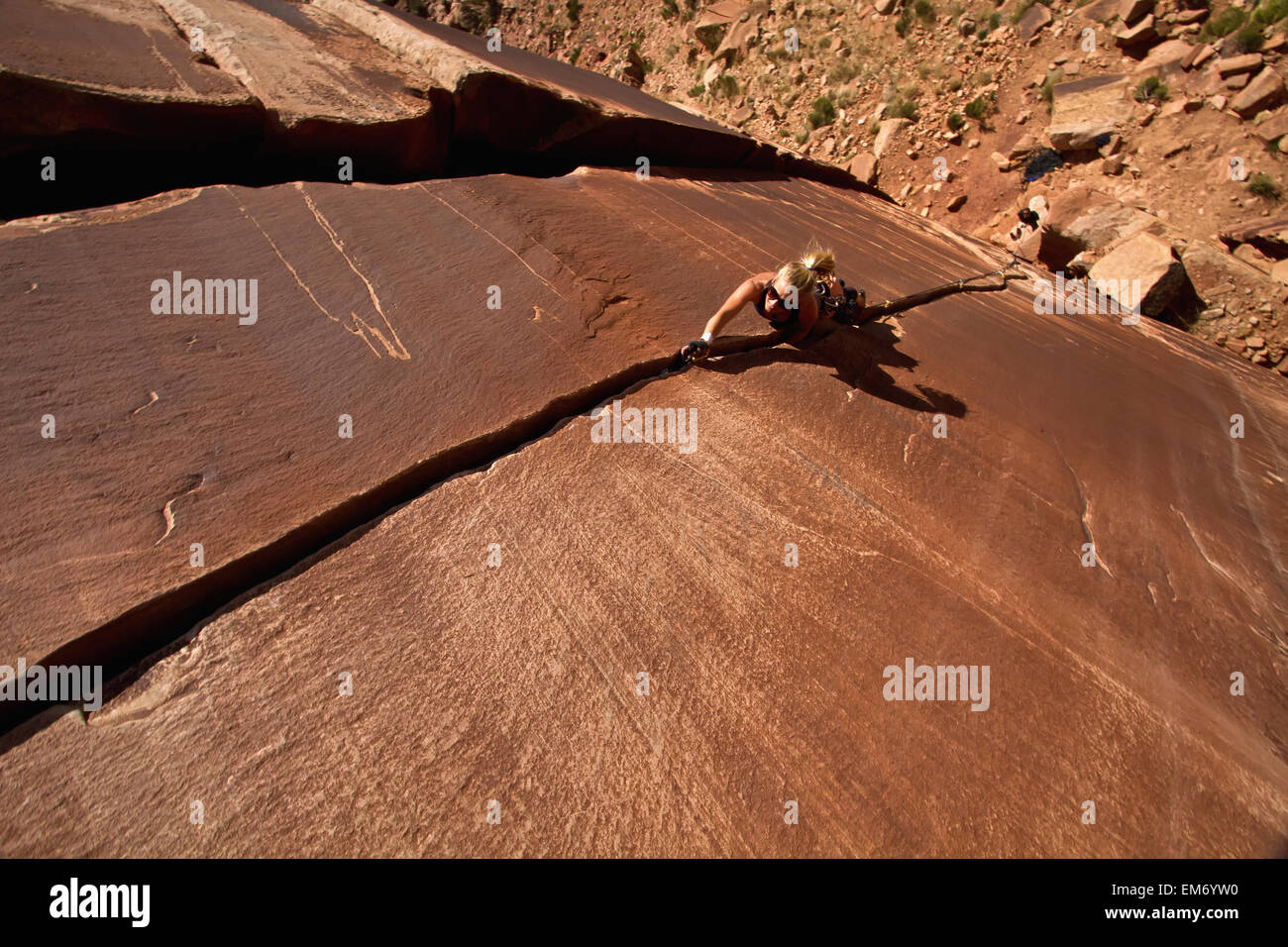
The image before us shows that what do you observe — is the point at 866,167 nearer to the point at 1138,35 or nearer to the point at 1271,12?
the point at 1138,35

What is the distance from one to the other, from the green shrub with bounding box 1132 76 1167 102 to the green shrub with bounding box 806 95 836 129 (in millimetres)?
5475

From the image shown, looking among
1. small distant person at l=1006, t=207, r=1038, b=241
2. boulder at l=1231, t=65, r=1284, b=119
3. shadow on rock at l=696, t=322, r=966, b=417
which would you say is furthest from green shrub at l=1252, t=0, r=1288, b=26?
shadow on rock at l=696, t=322, r=966, b=417

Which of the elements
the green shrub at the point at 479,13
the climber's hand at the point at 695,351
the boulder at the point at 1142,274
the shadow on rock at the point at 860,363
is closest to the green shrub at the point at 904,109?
the boulder at the point at 1142,274

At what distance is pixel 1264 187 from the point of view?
819cm

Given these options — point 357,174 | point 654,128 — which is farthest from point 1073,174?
point 357,174

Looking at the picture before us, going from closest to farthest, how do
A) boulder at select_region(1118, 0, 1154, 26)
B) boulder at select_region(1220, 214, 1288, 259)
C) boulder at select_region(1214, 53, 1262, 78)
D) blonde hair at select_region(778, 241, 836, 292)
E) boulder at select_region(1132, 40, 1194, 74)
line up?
blonde hair at select_region(778, 241, 836, 292)
boulder at select_region(1220, 214, 1288, 259)
boulder at select_region(1214, 53, 1262, 78)
boulder at select_region(1132, 40, 1194, 74)
boulder at select_region(1118, 0, 1154, 26)

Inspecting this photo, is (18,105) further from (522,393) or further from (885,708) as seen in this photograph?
(885,708)

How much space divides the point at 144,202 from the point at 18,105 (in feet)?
2.16

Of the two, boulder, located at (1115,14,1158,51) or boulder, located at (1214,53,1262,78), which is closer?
boulder, located at (1214,53,1262,78)

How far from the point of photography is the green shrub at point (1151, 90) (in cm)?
956

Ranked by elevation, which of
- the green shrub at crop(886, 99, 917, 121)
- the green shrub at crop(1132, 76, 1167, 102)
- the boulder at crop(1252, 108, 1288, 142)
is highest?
the green shrub at crop(1132, 76, 1167, 102)

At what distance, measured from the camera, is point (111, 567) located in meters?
1.68

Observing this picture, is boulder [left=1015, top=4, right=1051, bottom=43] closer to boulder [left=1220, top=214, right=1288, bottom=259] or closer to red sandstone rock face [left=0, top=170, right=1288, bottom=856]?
boulder [left=1220, top=214, right=1288, bottom=259]

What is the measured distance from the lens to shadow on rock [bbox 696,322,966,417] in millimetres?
3189
